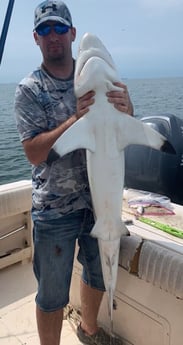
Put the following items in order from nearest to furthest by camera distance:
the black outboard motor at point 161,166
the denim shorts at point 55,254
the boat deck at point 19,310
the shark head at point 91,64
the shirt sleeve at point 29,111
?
the shark head at point 91,64
the shirt sleeve at point 29,111
the denim shorts at point 55,254
the boat deck at point 19,310
the black outboard motor at point 161,166

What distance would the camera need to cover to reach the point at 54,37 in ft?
7.16

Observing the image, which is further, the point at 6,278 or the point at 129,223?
the point at 6,278

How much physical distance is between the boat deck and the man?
593mm

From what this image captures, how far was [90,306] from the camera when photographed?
2.71 m

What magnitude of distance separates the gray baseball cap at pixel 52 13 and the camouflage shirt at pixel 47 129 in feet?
0.90

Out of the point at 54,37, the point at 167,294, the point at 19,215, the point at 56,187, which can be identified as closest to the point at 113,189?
the point at 56,187

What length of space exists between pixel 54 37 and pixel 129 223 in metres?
1.26

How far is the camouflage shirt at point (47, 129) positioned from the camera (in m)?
2.17

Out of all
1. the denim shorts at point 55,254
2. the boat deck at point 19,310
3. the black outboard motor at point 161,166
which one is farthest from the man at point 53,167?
the black outboard motor at point 161,166

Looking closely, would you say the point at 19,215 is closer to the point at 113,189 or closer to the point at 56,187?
the point at 56,187

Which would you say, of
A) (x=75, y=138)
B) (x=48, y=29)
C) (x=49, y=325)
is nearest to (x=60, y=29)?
(x=48, y=29)

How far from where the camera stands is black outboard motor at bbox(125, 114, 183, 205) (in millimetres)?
3570

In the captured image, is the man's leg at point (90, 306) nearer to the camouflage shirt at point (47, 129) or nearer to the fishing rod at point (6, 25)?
the camouflage shirt at point (47, 129)

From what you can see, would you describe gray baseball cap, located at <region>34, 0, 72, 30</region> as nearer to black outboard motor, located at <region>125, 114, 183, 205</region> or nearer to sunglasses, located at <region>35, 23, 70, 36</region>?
sunglasses, located at <region>35, 23, 70, 36</region>
